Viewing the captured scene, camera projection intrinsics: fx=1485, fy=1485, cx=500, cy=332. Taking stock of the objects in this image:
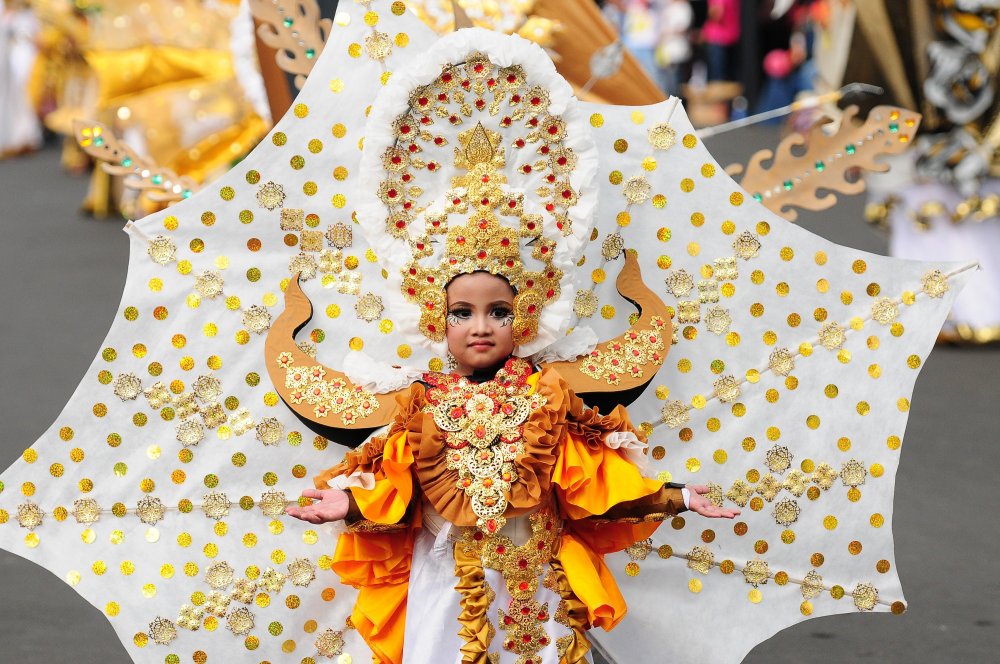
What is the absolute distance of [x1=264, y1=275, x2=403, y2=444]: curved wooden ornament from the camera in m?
3.49

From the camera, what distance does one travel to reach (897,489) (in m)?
6.14

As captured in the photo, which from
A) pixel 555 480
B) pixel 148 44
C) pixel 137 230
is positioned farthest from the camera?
pixel 148 44

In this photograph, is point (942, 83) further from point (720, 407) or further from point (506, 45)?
point (506, 45)

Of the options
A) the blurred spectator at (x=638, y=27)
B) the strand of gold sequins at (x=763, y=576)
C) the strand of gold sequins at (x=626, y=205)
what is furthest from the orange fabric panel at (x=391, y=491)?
the blurred spectator at (x=638, y=27)

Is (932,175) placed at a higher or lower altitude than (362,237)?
lower

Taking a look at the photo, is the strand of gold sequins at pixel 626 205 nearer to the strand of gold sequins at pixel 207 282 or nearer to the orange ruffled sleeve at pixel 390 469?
the orange ruffled sleeve at pixel 390 469

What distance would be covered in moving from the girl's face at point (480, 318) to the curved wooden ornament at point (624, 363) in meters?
0.17

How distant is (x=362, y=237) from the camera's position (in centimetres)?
386

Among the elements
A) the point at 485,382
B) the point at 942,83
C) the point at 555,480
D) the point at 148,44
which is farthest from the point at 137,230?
the point at 148,44

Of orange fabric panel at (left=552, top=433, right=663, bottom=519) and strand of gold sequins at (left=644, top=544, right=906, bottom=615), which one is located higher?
orange fabric panel at (left=552, top=433, right=663, bottom=519)

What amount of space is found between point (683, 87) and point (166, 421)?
1743 cm

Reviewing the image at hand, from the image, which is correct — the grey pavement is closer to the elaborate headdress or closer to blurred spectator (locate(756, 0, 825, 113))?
the elaborate headdress

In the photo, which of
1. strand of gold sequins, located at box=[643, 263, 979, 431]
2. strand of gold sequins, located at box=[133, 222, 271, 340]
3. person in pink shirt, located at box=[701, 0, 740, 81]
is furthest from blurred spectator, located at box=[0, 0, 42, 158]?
strand of gold sequins, located at box=[643, 263, 979, 431]

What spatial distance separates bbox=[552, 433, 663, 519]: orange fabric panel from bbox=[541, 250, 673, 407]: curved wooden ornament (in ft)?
0.59
